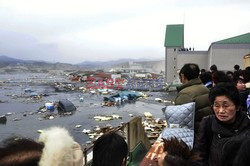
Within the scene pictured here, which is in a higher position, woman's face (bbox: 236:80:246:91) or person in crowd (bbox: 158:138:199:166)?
woman's face (bbox: 236:80:246:91)

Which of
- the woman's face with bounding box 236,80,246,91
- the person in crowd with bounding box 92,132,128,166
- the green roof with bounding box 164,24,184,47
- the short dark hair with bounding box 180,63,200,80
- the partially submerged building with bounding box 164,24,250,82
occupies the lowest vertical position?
the person in crowd with bounding box 92,132,128,166

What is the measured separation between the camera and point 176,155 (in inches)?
51.4

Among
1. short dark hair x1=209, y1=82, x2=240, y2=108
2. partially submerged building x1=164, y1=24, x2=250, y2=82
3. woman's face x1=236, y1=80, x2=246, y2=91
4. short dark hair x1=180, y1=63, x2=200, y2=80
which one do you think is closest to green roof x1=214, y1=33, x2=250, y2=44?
partially submerged building x1=164, y1=24, x2=250, y2=82

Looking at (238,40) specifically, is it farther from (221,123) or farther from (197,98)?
(221,123)

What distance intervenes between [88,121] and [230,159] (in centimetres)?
1460

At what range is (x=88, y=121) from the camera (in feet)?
49.8

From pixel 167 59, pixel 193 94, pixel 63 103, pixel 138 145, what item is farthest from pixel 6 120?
pixel 167 59

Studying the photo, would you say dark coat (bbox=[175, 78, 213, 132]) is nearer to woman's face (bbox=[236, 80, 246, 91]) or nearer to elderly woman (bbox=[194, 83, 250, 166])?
elderly woman (bbox=[194, 83, 250, 166])

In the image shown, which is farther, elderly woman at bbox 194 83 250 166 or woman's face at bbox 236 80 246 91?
woman's face at bbox 236 80 246 91

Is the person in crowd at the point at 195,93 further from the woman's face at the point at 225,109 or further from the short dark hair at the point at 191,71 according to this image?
the woman's face at the point at 225,109

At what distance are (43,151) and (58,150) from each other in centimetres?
8

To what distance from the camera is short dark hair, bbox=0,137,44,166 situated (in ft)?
3.15

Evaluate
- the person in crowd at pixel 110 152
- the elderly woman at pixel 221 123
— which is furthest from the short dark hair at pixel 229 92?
the person in crowd at pixel 110 152

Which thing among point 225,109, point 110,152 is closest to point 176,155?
point 110,152
